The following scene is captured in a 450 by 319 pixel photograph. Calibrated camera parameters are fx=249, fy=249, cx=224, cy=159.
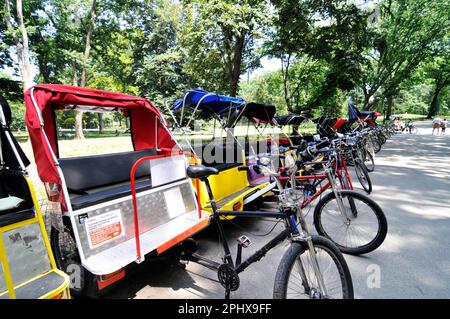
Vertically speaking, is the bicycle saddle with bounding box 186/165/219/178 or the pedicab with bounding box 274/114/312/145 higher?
the pedicab with bounding box 274/114/312/145

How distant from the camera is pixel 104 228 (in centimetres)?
256

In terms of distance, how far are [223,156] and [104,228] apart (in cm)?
284

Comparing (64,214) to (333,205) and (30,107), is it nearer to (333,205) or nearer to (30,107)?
(30,107)

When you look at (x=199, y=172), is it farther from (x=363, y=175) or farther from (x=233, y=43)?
(x=233, y=43)

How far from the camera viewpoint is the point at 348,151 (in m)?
4.05

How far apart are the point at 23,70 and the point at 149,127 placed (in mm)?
12396

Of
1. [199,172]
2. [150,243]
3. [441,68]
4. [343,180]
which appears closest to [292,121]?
[343,180]

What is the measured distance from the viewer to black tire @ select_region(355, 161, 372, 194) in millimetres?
4801

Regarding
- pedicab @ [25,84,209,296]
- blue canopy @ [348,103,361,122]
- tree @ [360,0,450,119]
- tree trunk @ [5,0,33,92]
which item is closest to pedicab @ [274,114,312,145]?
blue canopy @ [348,103,361,122]

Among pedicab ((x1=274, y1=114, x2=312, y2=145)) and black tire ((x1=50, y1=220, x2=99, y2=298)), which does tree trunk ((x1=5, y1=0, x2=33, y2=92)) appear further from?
black tire ((x1=50, y1=220, x2=99, y2=298))

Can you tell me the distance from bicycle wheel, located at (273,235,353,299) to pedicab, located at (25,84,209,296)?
127cm

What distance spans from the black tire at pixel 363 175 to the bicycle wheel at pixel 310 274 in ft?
10.6

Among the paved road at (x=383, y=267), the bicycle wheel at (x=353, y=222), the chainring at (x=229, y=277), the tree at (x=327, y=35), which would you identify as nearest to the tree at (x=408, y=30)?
the tree at (x=327, y=35)

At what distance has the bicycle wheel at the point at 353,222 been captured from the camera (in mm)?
2988
